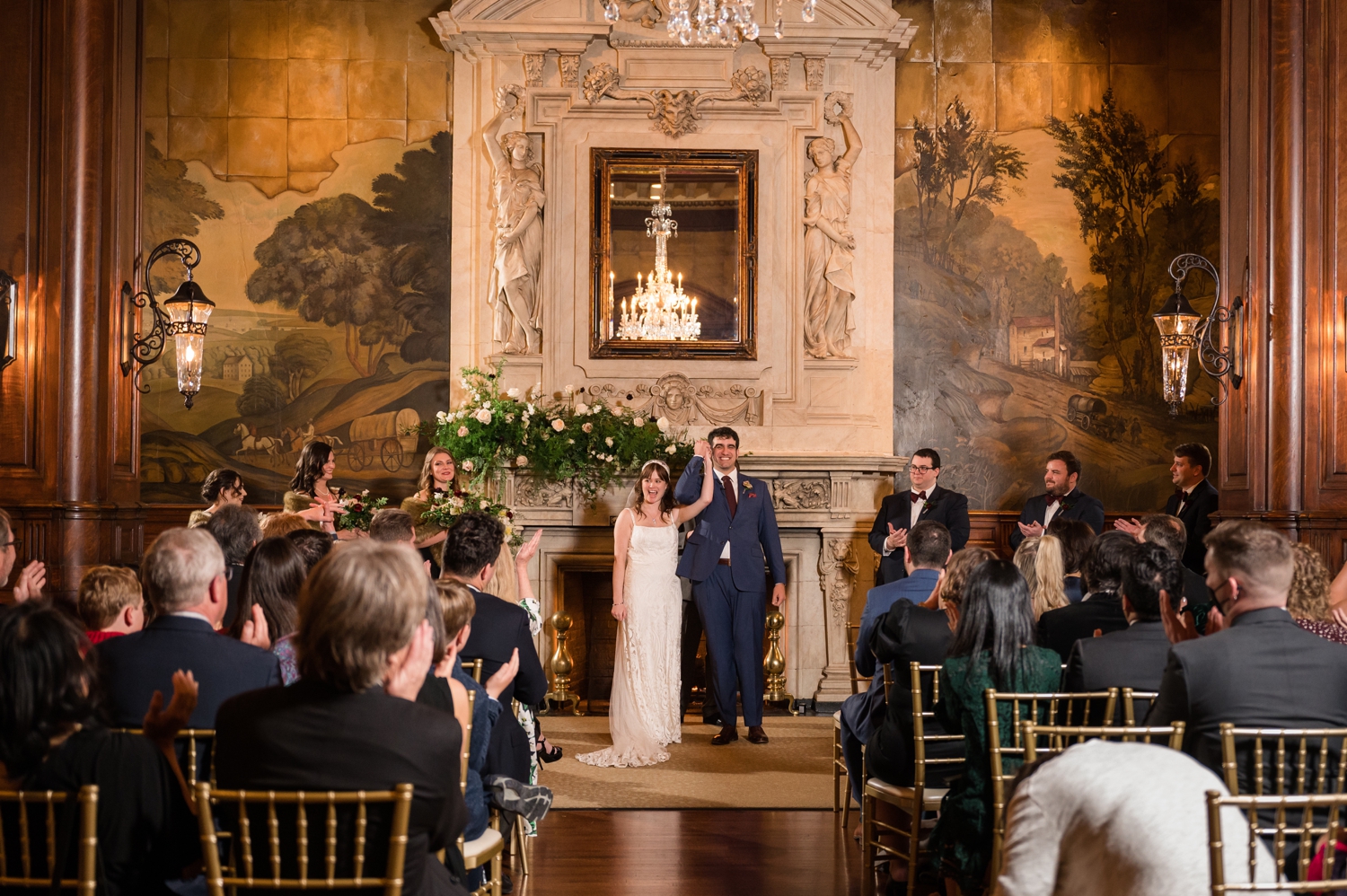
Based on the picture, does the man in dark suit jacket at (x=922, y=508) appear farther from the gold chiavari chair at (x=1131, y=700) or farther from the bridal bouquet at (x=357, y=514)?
the gold chiavari chair at (x=1131, y=700)

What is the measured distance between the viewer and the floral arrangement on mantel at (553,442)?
898 cm

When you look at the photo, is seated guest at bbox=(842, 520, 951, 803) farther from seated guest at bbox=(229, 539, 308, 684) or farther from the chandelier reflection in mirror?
the chandelier reflection in mirror

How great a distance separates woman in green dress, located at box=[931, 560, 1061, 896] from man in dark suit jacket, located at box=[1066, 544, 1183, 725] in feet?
0.50

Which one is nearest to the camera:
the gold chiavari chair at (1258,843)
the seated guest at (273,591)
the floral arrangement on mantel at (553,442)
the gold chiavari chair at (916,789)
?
the gold chiavari chair at (1258,843)

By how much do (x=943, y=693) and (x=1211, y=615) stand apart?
1.03 metres

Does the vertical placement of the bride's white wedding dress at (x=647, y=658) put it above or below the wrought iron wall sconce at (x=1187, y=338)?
below

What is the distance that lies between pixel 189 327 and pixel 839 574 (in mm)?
4901

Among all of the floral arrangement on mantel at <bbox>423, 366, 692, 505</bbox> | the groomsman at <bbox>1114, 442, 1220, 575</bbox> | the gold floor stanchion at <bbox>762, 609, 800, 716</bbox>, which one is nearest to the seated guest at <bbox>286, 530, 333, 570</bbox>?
the floral arrangement on mantel at <bbox>423, 366, 692, 505</bbox>

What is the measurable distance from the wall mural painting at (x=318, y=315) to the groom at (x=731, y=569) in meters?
2.67

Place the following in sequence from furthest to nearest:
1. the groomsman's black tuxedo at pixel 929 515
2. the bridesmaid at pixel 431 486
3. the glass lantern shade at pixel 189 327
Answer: the groomsman's black tuxedo at pixel 929 515, the bridesmaid at pixel 431 486, the glass lantern shade at pixel 189 327

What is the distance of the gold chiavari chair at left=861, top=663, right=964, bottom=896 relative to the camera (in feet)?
14.1

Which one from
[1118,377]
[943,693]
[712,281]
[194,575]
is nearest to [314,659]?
[194,575]

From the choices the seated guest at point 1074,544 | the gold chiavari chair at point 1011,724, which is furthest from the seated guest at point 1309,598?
the seated guest at point 1074,544

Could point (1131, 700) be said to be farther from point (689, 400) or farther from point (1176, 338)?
point (689, 400)
